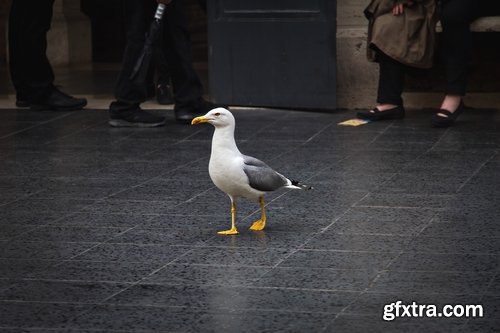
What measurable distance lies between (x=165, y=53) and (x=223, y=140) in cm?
372

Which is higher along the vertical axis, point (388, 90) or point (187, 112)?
point (388, 90)

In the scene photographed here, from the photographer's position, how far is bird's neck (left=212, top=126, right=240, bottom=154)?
20.0 ft

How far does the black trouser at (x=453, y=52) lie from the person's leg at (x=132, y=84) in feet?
5.70

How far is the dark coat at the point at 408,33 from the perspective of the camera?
9.43 m

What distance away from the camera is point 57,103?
Result: 34.2ft

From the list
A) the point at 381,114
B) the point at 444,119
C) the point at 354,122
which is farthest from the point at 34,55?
the point at 444,119

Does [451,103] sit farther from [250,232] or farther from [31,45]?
[250,232]

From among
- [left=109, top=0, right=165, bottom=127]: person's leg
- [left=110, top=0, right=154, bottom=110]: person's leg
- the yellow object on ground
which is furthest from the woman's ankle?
[left=110, top=0, right=154, bottom=110]: person's leg

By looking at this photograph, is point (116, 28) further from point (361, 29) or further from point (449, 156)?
point (449, 156)

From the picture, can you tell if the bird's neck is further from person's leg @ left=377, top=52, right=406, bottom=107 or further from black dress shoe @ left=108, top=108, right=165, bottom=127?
person's leg @ left=377, top=52, right=406, bottom=107

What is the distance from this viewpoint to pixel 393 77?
9.61 m

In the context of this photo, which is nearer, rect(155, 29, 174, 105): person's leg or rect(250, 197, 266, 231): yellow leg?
rect(250, 197, 266, 231): yellow leg

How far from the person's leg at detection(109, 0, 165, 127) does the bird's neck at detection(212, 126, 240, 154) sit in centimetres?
349

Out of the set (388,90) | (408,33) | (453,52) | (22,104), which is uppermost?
(408,33)
